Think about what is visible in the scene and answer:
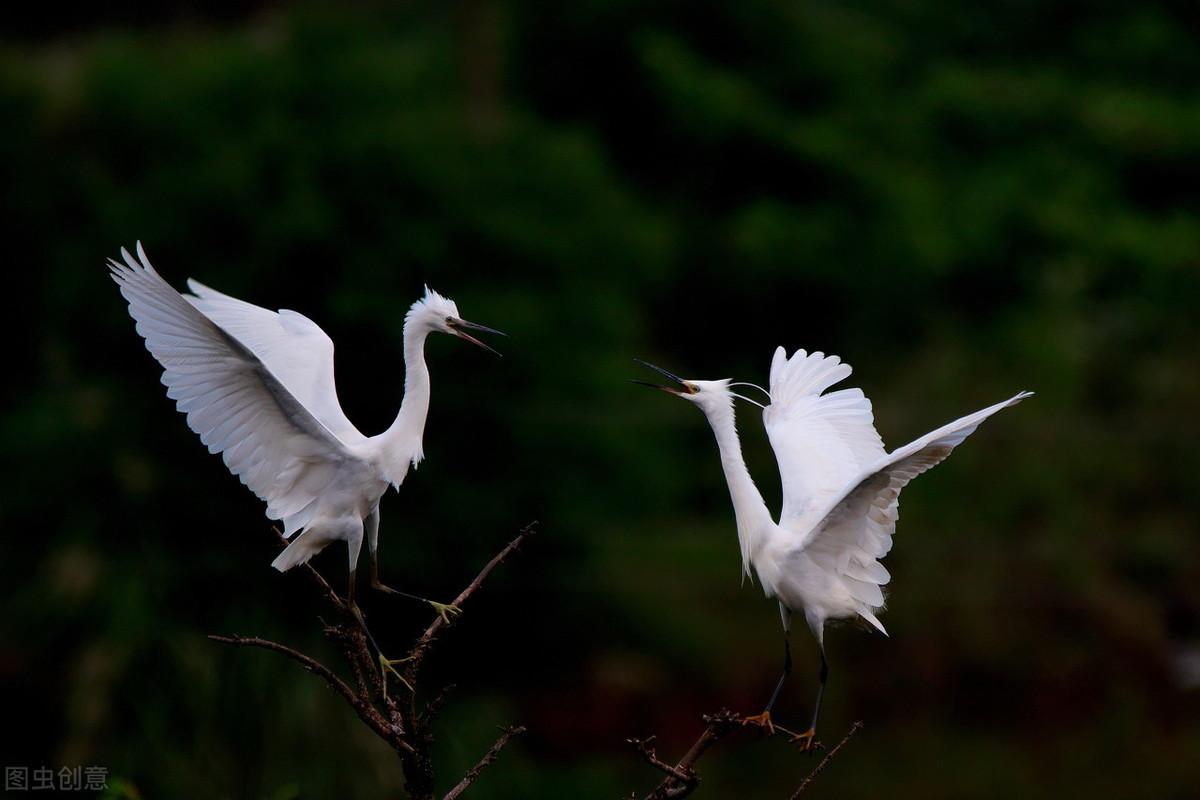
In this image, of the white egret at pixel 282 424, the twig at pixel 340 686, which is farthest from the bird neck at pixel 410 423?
the twig at pixel 340 686

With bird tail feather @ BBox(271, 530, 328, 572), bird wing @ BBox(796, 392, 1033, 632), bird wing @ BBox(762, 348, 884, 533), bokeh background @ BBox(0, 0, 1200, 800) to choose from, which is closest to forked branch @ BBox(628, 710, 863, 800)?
bird wing @ BBox(796, 392, 1033, 632)

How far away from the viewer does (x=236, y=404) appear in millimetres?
3646

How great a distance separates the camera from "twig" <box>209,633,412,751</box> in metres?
3.04

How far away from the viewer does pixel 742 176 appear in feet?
44.1

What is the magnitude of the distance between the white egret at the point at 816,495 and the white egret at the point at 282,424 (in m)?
0.74

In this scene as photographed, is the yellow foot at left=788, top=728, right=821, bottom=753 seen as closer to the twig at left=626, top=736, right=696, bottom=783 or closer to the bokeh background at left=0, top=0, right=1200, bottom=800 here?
the twig at left=626, top=736, right=696, bottom=783

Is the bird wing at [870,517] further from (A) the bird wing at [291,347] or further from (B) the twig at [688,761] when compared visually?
(A) the bird wing at [291,347]

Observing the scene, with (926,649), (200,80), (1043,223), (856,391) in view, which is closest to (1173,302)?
(1043,223)

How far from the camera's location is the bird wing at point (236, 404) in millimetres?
3479

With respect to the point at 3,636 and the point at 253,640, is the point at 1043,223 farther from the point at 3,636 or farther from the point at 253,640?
the point at 253,640

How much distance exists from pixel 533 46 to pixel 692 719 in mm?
6375

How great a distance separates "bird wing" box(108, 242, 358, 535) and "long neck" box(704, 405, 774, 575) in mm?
1098

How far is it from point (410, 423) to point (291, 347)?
26.0 inches

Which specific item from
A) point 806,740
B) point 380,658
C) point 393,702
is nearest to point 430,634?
point 393,702
